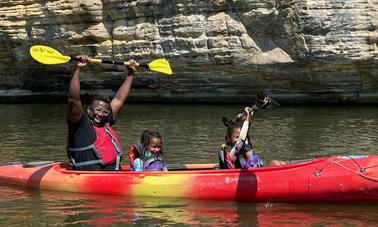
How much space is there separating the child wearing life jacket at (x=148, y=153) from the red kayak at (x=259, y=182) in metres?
0.16

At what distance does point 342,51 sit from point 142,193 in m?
11.0

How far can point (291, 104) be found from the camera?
18.6 m

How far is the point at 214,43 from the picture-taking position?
1795 cm

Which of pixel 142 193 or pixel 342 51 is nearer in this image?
pixel 142 193

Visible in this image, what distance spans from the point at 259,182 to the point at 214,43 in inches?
460

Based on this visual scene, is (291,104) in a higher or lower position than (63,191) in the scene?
lower

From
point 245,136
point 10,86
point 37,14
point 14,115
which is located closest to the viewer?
point 245,136

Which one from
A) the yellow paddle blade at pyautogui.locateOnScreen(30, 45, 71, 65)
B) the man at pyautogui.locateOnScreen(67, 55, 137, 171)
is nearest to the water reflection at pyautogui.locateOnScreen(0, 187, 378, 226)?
the man at pyautogui.locateOnScreen(67, 55, 137, 171)

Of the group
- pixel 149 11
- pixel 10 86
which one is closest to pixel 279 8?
pixel 149 11

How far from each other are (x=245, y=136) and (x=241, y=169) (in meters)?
0.44

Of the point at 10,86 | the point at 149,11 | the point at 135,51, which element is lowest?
the point at 10,86

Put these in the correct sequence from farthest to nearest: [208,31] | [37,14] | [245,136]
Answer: [37,14] → [208,31] → [245,136]

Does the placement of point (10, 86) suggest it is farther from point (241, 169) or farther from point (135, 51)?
point (241, 169)

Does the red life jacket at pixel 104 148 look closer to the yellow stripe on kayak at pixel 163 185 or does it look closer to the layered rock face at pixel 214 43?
the yellow stripe on kayak at pixel 163 185
